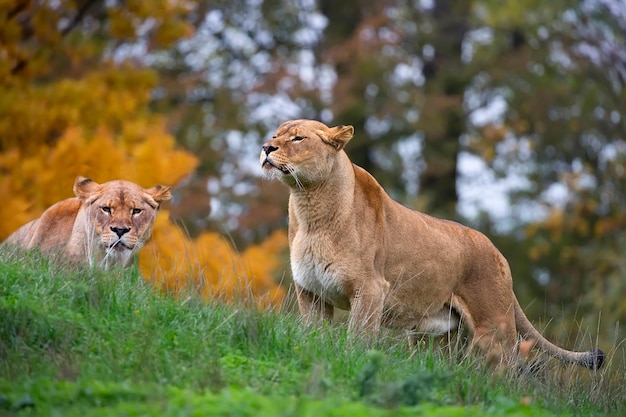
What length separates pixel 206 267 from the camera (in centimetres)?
893

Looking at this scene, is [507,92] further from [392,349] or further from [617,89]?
[392,349]

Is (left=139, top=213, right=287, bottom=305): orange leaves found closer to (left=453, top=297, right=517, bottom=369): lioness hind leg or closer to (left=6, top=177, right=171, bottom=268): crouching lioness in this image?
(left=6, top=177, right=171, bottom=268): crouching lioness

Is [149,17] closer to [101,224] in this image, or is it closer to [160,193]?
[160,193]

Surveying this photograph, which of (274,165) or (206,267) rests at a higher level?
(274,165)

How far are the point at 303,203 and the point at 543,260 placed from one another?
55.5 feet

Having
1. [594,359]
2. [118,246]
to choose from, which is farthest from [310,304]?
[594,359]

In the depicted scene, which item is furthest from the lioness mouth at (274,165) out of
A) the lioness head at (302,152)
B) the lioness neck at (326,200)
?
the lioness neck at (326,200)

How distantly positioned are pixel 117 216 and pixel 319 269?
1.54m

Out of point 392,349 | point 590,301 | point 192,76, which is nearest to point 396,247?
point 392,349

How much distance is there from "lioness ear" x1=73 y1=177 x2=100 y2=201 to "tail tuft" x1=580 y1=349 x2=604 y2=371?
3916 millimetres

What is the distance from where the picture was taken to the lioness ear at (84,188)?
8.65 meters

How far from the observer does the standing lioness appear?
26.8 ft

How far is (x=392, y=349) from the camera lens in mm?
7312

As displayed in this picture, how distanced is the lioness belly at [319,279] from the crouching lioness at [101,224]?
1.22m
